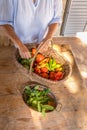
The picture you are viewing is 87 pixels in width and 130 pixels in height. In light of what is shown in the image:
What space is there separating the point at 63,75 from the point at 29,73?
24 centimetres

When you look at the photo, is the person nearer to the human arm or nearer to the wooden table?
the human arm

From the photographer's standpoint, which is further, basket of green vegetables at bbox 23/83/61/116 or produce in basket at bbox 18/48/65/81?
produce in basket at bbox 18/48/65/81

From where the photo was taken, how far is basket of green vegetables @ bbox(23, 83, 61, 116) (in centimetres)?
142

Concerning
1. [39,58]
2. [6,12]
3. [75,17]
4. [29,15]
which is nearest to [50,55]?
[39,58]

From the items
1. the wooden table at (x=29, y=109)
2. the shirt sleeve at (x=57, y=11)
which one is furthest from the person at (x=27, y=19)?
the wooden table at (x=29, y=109)

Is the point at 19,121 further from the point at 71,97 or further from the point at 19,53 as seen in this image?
the point at 19,53

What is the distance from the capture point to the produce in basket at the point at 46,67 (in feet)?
5.12

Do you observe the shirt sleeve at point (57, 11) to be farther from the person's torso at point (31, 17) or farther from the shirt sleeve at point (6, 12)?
the shirt sleeve at point (6, 12)

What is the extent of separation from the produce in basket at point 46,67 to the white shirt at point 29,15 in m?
0.21

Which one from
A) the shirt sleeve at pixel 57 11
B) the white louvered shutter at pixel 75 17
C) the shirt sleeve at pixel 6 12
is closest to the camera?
the shirt sleeve at pixel 6 12

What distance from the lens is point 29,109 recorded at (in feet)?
4.61

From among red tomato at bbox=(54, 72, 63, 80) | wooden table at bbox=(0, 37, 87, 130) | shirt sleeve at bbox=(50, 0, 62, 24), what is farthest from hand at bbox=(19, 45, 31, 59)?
shirt sleeve at bbox=(50, 0, 62, 24)

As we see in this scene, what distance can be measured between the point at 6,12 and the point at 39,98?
0.63m

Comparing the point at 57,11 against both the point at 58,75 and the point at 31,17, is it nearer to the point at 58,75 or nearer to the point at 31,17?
the point at 31,17
